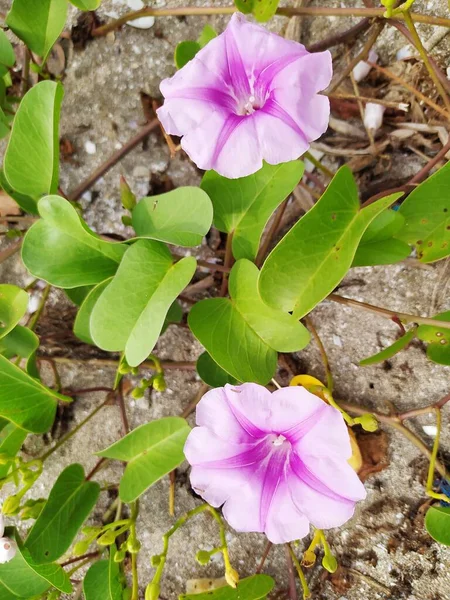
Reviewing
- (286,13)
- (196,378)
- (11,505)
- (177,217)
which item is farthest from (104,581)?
(286,13)

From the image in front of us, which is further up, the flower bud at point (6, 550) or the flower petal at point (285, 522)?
the flower petal at point (285, 522)

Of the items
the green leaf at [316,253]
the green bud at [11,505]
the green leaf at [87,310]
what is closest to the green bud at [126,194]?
the green leaf at [87,310]

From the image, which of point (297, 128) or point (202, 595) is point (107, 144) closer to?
point (297, 128)

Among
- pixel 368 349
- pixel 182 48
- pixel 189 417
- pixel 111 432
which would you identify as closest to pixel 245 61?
pixel 182 48

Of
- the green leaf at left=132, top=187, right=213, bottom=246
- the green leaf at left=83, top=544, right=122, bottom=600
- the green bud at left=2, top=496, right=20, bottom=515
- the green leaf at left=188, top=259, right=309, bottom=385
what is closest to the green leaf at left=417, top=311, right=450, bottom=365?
the green leaf at left=188, top=259, right=309, bottom=385

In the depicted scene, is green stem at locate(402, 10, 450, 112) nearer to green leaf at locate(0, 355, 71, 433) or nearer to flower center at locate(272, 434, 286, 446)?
flower center at locate(272, 434, 286, 446)

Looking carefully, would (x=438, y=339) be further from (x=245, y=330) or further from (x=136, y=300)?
(x=136, y=300)

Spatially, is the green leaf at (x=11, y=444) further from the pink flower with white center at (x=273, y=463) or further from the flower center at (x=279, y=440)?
the flower center at (x=279, y=440)
